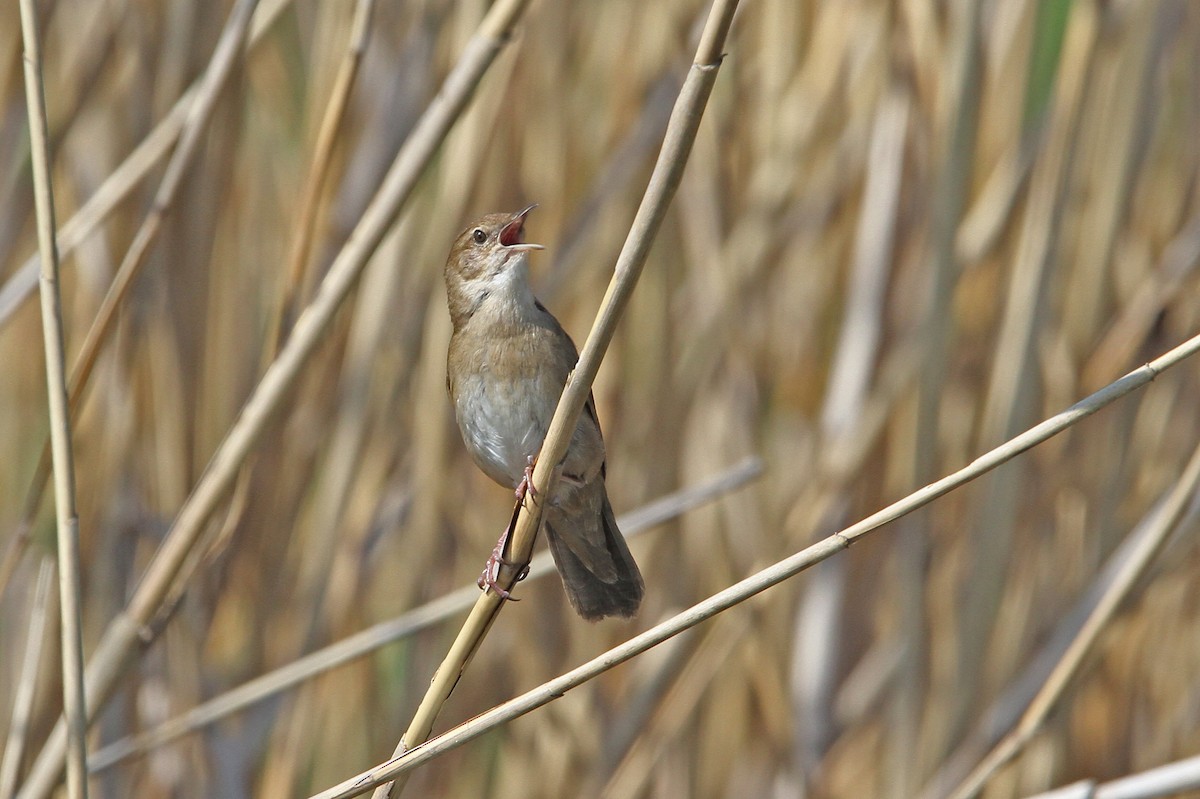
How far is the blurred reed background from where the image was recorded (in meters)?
2.16

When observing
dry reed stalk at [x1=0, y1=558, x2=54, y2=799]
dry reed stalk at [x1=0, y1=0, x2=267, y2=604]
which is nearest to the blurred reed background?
dry reed stalk at [x1=0, y1=558, x2=54, y2=799]

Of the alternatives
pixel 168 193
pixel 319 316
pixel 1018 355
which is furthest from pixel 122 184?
pixel 1018 355

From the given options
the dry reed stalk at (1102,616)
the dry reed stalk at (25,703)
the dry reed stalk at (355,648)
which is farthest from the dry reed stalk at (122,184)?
the dry reed stalk at (1102,616)

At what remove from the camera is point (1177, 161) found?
260 cm

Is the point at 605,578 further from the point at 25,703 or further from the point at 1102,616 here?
the point at 25,703

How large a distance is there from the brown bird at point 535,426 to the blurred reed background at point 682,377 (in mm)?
238

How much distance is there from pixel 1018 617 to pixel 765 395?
697 mm

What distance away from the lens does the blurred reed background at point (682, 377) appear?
2.16 meters

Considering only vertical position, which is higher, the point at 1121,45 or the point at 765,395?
the point at 1121,45

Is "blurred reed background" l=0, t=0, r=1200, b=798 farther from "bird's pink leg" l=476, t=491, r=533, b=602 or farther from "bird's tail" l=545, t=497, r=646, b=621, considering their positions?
"bird's pink leg" l=476, t=491, r=533, b=602

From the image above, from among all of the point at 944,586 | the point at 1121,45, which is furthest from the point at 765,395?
the point at 1121,45

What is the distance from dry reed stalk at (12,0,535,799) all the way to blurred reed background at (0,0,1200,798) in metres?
0.60

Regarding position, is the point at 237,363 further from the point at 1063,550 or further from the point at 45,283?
the point at 1063,550

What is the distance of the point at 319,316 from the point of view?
150cm
